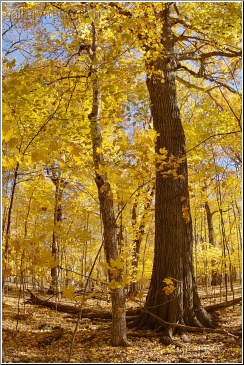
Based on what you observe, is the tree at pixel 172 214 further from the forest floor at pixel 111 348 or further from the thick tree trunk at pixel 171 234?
the forest floor at pixel 111 348

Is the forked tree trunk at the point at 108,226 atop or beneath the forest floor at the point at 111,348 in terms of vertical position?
atop

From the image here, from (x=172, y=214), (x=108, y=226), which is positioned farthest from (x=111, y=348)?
(x=172, y=214)

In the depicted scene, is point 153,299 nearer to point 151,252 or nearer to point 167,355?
point 167,355

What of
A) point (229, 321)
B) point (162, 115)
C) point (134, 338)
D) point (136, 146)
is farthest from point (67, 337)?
point (162, 115)

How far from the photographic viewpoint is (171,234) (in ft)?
17.5

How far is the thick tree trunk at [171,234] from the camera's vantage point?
201 inches

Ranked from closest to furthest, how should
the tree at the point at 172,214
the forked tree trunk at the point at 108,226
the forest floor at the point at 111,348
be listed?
the forest floor at the point at 111,348
the forked tree trunk at the point at 108,226
the tree at the point at 172,214

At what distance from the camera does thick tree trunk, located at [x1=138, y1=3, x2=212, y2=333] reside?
5.09 m

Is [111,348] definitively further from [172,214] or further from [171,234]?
[172,214]

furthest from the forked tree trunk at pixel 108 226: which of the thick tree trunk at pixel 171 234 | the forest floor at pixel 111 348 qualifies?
the thick tree trunk at pixel 171 234

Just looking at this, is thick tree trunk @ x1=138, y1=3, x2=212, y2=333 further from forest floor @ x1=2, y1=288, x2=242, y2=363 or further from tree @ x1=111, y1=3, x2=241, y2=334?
forest floor @ x1=2, y1=288, x2=242, y2=363

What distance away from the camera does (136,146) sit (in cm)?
405

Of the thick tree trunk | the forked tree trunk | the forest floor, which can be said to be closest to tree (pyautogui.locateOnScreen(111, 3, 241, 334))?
the thick tree trunk

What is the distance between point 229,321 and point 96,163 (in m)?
3.36
